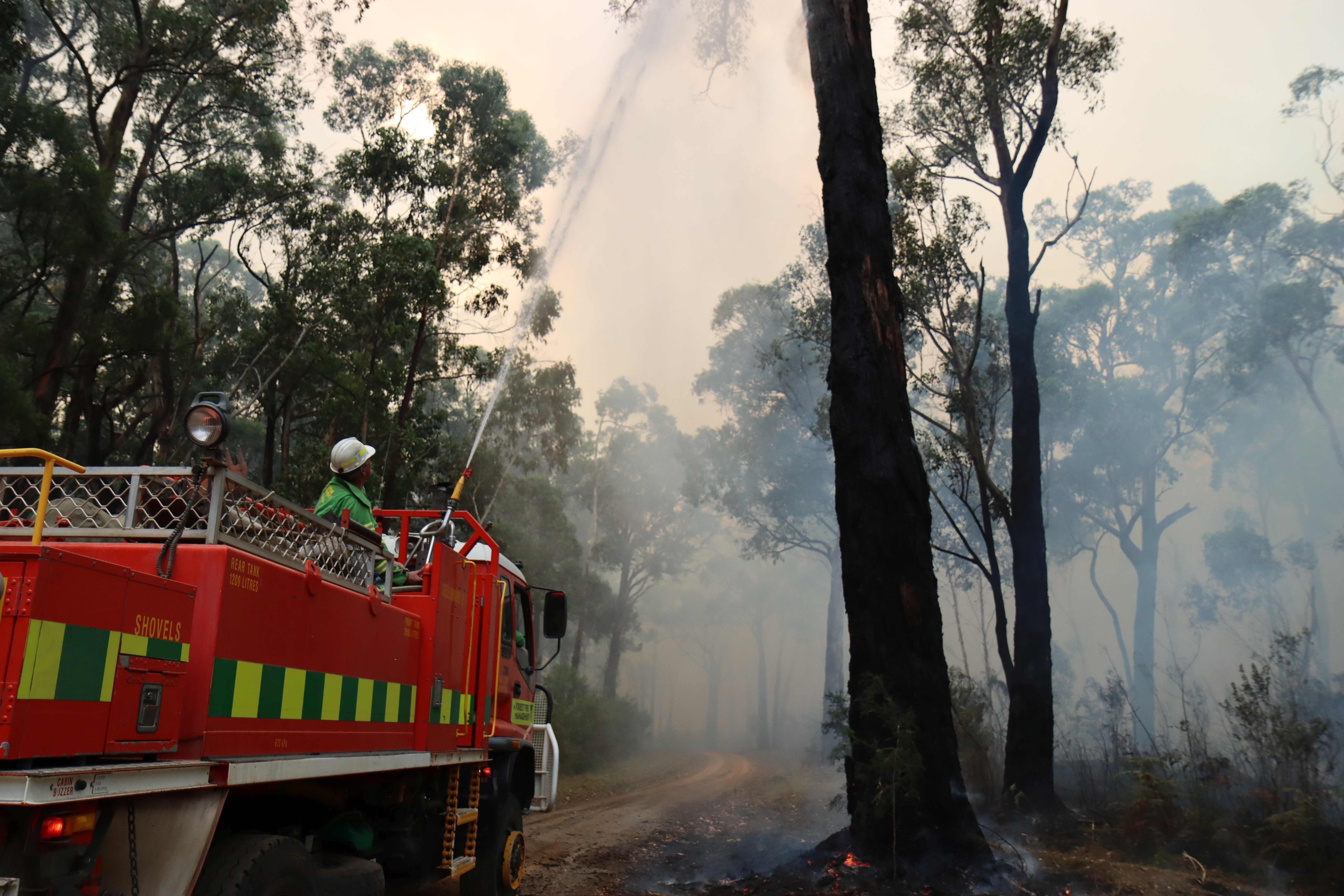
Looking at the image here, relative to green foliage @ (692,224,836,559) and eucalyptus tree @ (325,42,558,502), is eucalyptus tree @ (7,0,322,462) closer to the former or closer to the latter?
eucalyptus tree @ (325,42,558,502)

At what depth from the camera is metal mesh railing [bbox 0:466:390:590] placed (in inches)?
141

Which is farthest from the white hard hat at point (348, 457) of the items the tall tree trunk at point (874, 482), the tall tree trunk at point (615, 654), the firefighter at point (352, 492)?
the tall tree trunk at point (615, 654)

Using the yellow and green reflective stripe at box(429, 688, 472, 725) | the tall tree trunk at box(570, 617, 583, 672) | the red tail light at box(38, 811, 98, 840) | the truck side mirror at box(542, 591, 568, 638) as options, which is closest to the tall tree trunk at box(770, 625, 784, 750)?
the tall tree trunk at box(570, 617, 583, 672)

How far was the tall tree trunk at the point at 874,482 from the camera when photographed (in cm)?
823

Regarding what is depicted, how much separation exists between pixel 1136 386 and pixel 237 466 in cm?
3760

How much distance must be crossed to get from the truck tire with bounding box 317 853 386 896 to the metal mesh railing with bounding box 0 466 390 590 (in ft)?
5.69

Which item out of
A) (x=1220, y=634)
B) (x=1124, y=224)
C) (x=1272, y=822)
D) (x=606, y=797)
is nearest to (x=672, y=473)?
(x=1124, y=224)

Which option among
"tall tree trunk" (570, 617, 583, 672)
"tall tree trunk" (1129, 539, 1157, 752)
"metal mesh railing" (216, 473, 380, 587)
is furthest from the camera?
"tall tree trunk" (570, 617, 583, 672)

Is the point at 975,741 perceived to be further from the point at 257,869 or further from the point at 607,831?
the point at 257,869

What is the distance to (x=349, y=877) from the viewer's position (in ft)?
15.0

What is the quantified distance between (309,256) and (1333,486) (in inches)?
1570

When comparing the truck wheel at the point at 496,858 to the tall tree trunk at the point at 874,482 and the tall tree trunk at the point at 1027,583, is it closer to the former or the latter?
the tall tree trunk at the point at 874,482

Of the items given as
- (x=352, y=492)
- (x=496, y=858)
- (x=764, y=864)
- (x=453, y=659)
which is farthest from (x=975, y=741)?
Answer: (x=352, y=492)

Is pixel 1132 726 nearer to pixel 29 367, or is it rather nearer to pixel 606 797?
pixel 606 797
